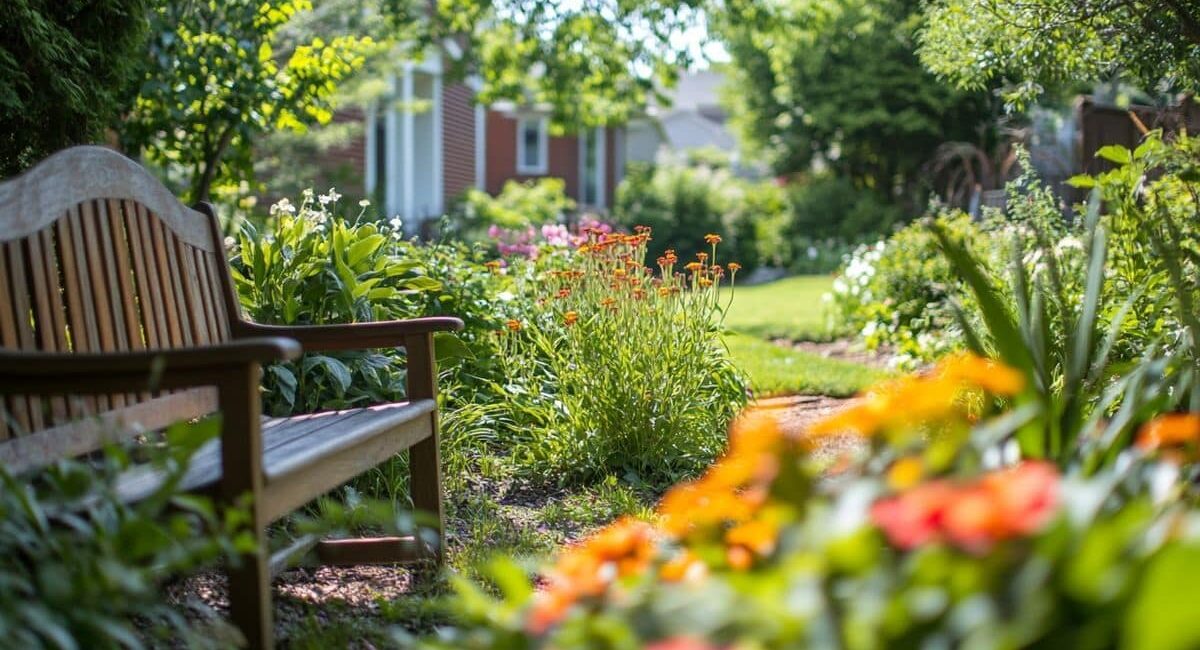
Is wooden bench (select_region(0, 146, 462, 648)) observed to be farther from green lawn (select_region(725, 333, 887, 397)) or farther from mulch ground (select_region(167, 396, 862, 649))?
green lawn (select_region(725, 333, 887, 397))

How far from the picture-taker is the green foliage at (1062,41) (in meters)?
4.58

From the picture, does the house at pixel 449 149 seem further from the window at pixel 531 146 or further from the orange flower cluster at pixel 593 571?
the orange flower cluster at pixel 593 571

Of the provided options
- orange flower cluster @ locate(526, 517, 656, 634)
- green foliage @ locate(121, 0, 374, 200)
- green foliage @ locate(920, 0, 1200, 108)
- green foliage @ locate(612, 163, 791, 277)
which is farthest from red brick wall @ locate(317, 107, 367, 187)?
orange flower cluster @ locate(526, 517, 656, 634)

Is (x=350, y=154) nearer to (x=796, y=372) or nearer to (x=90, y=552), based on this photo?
(x=796, y=372)

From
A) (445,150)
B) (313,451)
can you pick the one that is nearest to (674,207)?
(445,150)

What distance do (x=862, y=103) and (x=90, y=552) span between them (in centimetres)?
2179

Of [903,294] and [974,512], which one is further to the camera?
[903,294]

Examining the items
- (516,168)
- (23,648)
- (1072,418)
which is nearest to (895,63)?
(516,168)

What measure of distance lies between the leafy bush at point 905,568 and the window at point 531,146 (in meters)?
25.7

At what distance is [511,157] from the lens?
2681cm

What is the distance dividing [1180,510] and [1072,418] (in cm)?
96

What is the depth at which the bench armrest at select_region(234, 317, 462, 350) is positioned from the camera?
3.42m

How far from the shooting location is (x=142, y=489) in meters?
2.28

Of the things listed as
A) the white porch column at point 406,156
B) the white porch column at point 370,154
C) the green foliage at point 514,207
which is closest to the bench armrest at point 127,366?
the green foliage at point 514,207
